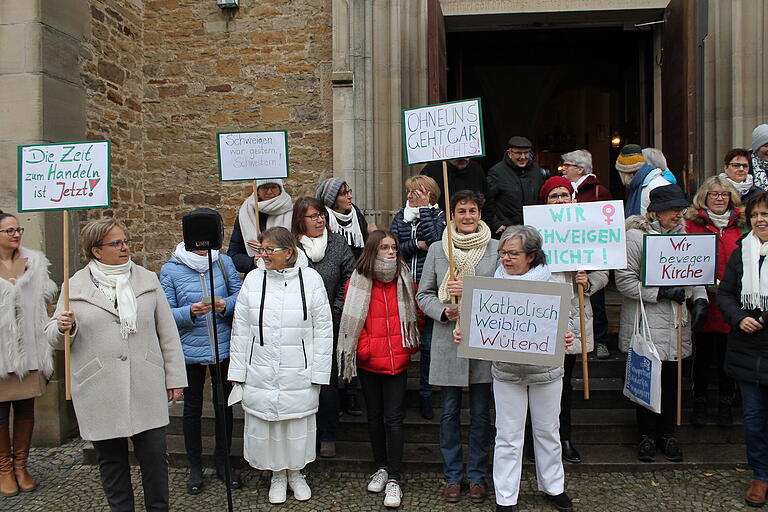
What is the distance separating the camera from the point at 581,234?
4.23 meters

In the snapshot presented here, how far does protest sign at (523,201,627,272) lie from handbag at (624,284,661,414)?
21.1 inches

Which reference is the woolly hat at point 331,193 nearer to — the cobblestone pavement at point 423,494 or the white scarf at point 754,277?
the cobblestone pavement at point 423,494

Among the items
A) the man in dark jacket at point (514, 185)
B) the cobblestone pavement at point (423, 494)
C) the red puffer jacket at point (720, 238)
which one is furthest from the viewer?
the man in dark jacket at point (514, 185)

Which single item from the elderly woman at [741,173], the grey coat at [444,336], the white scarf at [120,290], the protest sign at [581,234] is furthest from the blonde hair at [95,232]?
the elderly woman at [741,173]

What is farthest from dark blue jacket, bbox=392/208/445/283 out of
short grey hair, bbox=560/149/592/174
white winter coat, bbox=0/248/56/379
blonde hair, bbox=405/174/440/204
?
white winter coat, bbox=0/248/56/379

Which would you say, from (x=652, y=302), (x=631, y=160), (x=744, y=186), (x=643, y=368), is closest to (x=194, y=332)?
(x=643, y=368)

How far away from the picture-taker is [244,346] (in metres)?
4.20

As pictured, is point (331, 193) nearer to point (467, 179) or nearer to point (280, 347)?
point (467, 179)

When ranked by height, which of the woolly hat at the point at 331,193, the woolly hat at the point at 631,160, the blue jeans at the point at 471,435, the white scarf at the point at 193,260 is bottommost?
the blue jeans at the point at 471,435

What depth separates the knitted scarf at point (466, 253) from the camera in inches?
166

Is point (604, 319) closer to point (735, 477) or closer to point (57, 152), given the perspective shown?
point (735, 477)

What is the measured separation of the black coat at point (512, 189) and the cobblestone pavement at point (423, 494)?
84.1 inches

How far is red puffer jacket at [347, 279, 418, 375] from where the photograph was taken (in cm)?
429

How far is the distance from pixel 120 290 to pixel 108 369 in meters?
0.43
